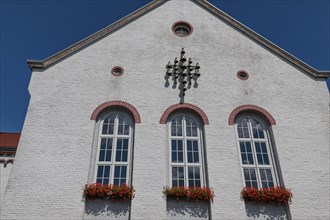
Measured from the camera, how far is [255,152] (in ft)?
42.1

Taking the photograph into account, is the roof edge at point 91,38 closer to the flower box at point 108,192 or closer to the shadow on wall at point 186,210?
the flower box at point 108,192

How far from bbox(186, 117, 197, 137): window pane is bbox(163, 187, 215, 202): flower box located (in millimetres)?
2641

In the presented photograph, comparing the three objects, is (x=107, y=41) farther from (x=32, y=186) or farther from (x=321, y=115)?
(x=321, y=115)

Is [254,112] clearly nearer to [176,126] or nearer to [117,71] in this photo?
[176,126]

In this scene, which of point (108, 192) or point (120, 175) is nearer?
point (108, 192)

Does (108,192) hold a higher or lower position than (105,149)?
lower

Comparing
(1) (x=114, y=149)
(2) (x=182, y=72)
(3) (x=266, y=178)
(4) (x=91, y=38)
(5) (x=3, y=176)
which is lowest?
(3) (x=266, y=178)

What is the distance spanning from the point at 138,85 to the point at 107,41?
3.23 meters

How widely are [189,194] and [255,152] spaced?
3604mm

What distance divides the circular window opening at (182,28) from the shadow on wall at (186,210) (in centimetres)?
892

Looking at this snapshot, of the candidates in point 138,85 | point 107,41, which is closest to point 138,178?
point 138,85

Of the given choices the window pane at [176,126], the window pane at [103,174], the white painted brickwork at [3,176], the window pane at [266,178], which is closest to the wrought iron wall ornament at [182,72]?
the window pane at [176,126]

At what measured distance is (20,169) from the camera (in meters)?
11.6

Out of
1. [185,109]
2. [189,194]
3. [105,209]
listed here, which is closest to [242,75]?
[185,109]
